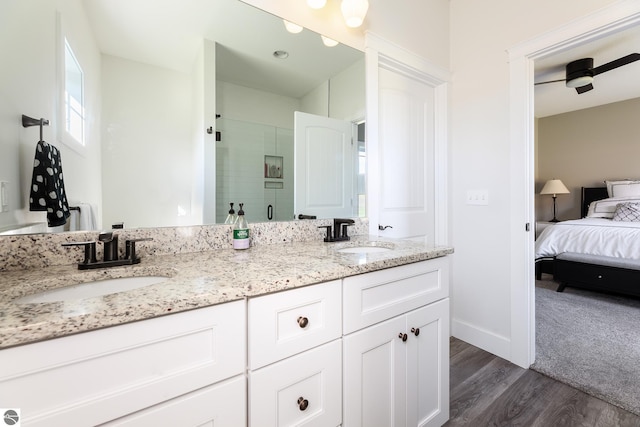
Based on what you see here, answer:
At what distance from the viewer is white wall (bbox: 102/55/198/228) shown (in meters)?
1.08

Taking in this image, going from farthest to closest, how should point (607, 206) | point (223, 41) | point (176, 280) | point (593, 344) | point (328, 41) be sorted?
point (607, 206)
point (593, 344)
point (328, 41)
point (223, 41)
point (176, 280)

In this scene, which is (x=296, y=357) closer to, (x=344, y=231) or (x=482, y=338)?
(x=344, y=231)

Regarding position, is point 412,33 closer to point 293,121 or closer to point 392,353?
point 293,121

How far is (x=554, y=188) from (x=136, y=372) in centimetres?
620

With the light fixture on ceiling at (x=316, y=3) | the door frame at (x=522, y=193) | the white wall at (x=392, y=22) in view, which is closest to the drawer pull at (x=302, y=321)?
the white wall at (x=392, y=22)

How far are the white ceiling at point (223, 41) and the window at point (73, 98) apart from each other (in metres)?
0.12

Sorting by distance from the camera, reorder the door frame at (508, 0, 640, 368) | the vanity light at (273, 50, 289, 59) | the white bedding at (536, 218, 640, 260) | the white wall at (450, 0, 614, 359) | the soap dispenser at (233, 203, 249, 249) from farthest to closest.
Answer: the white bedding at (536, 218, 640, 260), the white wall at (450, 0, 614, 359), the door frame at (508, 0, 640, 368), the vanity light at (273, 50, 289, 59), the soap dispenser at (233, 203, 249, 249)

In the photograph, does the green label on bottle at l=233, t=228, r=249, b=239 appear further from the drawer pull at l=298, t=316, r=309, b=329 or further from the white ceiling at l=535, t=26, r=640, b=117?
the white ceiling at l=535, t=26, r=640, b=117

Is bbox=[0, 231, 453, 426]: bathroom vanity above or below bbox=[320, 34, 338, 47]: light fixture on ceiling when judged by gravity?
below

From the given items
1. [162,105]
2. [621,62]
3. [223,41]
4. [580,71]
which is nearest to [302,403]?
[162,105]

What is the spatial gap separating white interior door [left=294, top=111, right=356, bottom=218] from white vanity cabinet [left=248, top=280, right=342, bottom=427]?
2.56 feet

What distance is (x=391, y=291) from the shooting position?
1069 mm

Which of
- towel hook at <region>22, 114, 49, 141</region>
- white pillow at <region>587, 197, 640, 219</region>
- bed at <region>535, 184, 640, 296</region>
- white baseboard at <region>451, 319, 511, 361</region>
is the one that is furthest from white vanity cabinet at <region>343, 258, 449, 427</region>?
white pillow at <region>587, 197, 640, 219</region>
